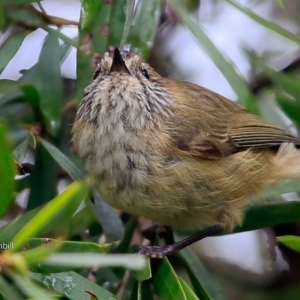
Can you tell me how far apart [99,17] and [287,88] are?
0.74 metres

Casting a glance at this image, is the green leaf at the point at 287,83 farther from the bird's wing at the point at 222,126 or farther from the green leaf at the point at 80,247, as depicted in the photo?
the green leaf at the point at 80,247

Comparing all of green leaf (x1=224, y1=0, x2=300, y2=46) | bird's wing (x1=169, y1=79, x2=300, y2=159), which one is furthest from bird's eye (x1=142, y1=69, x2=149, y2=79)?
green leaf (x1=224, y1=0, x2=300, y2=46)

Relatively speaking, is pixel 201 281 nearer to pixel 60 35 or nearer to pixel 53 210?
pixel 60 35

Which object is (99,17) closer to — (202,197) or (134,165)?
(134,165)

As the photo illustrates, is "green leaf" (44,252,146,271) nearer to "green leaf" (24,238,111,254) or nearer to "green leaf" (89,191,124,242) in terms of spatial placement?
"green leaf" (24,238,111,254)

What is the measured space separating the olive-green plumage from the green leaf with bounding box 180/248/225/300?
0.48 ft

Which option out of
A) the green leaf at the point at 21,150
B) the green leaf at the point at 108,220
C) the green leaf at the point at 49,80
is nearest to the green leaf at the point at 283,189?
the green leaf at the point at 108,220

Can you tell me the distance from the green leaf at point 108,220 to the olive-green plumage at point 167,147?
0.15ft

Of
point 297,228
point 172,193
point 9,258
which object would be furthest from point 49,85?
point 9,258

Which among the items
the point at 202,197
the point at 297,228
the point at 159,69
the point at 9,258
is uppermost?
the point at 9,258

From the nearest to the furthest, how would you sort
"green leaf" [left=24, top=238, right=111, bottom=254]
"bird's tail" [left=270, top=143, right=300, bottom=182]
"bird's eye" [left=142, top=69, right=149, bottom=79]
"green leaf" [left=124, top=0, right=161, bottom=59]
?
"green leaf" [left=24, top=238, right=111, bottom=254], "green leaf" [left=124, top=0, right=161, bottom=59], "bird's eye" [left=142, top=69, right=149, bottom=79], "bird's tail" [left=270, top=143, right=300, bottom=182]

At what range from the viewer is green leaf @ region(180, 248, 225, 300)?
7.83 ft

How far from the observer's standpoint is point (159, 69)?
322 cm

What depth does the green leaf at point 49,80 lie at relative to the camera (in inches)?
97.1
